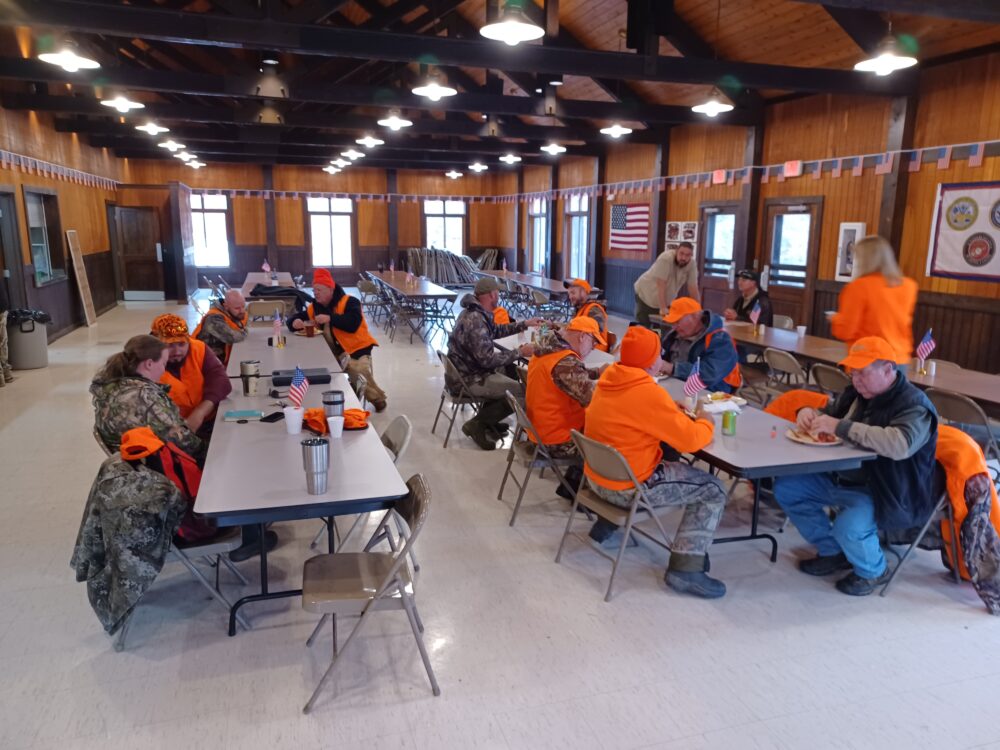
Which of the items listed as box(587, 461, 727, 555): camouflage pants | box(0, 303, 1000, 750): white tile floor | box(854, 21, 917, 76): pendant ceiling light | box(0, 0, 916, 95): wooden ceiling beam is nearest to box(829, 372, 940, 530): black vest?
box(0, 303, 1000, 750): white tile floor

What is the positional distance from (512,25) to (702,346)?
239 cm

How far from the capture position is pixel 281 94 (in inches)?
314

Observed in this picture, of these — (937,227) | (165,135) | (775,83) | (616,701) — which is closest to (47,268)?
(165,135)

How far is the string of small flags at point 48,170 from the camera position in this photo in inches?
362

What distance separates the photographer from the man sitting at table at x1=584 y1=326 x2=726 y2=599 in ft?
10.2

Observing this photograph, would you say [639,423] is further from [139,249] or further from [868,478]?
[139,249]

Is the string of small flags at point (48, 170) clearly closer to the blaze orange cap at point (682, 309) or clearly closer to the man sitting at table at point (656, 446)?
the blaze orange cap at point (682, 309)

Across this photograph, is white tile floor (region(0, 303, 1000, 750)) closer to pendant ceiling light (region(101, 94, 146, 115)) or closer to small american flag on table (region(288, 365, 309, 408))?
small american flag on table (region(288, 365, 309, 408))

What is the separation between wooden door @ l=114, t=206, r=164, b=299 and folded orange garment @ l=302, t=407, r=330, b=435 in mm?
13951

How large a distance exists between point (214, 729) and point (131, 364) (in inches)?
61.4

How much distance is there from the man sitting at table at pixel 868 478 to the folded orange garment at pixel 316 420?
7.48 feet

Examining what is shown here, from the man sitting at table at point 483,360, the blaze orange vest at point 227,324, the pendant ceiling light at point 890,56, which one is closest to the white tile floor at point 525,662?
the man sitting at table at point 483,360

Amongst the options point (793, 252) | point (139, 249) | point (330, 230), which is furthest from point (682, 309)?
point (330, 230)

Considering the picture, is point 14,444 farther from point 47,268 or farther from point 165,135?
point 165,135
